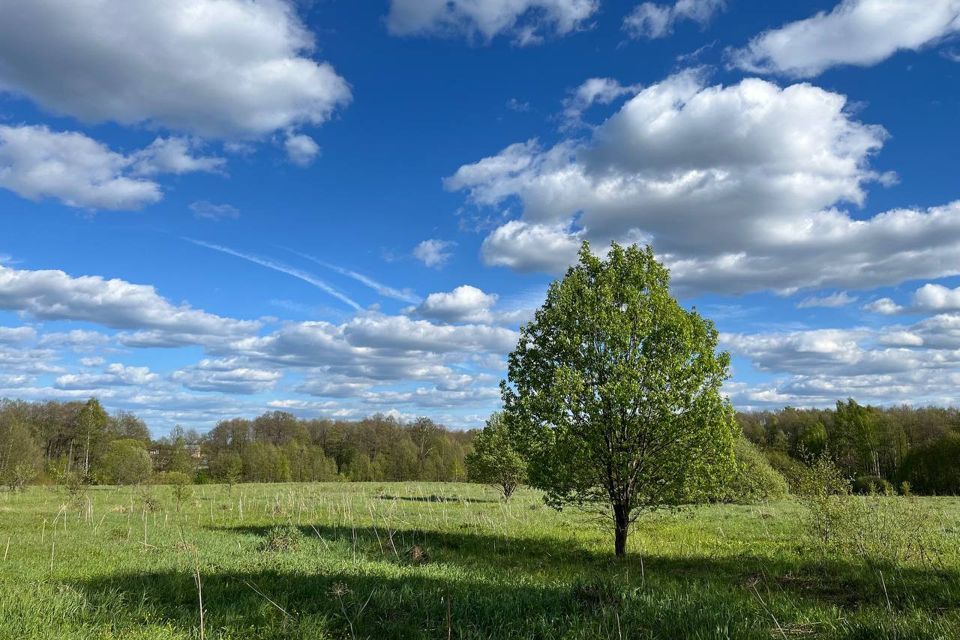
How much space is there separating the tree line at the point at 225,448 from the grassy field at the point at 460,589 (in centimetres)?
5310

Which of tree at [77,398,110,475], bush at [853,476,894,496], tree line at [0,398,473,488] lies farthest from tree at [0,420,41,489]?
bush at [853,476,894,496]

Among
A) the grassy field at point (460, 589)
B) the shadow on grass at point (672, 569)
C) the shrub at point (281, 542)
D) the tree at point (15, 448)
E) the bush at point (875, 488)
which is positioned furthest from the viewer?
the tree at point (15, 448)

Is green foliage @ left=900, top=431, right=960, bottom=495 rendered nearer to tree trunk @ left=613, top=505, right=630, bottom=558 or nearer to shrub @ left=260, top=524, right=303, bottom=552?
tree trunk @ left=613, top=505, right=630, bottom=558

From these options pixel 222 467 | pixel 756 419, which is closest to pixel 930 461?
pixel 756 419

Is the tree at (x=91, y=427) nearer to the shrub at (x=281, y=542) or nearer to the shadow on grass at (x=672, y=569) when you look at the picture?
the shadow on grass at (x=672, y=569)

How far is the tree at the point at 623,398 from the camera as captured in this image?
1711 cm

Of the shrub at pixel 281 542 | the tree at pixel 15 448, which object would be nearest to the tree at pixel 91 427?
the tree at pixel 15 448

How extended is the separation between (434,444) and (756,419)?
71.0m

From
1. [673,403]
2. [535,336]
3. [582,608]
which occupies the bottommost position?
[582,608]

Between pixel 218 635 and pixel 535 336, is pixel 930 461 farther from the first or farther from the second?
pixel 218 635

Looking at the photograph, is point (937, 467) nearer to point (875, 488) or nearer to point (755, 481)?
point (755, 481)

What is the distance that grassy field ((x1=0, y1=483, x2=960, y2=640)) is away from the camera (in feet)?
26.0

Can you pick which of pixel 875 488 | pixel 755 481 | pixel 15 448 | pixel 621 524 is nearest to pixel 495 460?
pixel 755 481

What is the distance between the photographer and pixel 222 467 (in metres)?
81.6
